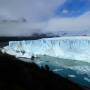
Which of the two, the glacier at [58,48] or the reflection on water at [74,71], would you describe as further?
the glacier at [58,48]

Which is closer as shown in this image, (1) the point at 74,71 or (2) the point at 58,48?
(1) the point at 74,71

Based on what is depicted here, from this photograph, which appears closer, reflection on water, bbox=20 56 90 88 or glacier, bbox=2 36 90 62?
reflection on water, bbox=20 56 90 88

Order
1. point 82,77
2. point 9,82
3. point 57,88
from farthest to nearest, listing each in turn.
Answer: point 82,77 < point 57,88 < point 9,82

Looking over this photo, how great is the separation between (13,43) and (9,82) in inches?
960

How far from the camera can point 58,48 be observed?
26.7m

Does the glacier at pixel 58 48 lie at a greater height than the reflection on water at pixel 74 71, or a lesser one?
greater

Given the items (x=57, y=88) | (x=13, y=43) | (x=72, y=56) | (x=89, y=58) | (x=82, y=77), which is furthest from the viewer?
(x=13, y=43)

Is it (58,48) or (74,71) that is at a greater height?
(58,48)

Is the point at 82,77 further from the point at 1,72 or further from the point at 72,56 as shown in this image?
the point at 72,56

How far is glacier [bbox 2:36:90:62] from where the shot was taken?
79.5 feet

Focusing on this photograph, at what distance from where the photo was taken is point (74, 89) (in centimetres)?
581

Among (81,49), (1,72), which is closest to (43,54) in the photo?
(81,49)

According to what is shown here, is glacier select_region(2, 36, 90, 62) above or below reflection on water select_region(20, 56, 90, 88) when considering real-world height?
above

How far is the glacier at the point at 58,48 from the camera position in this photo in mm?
24225
